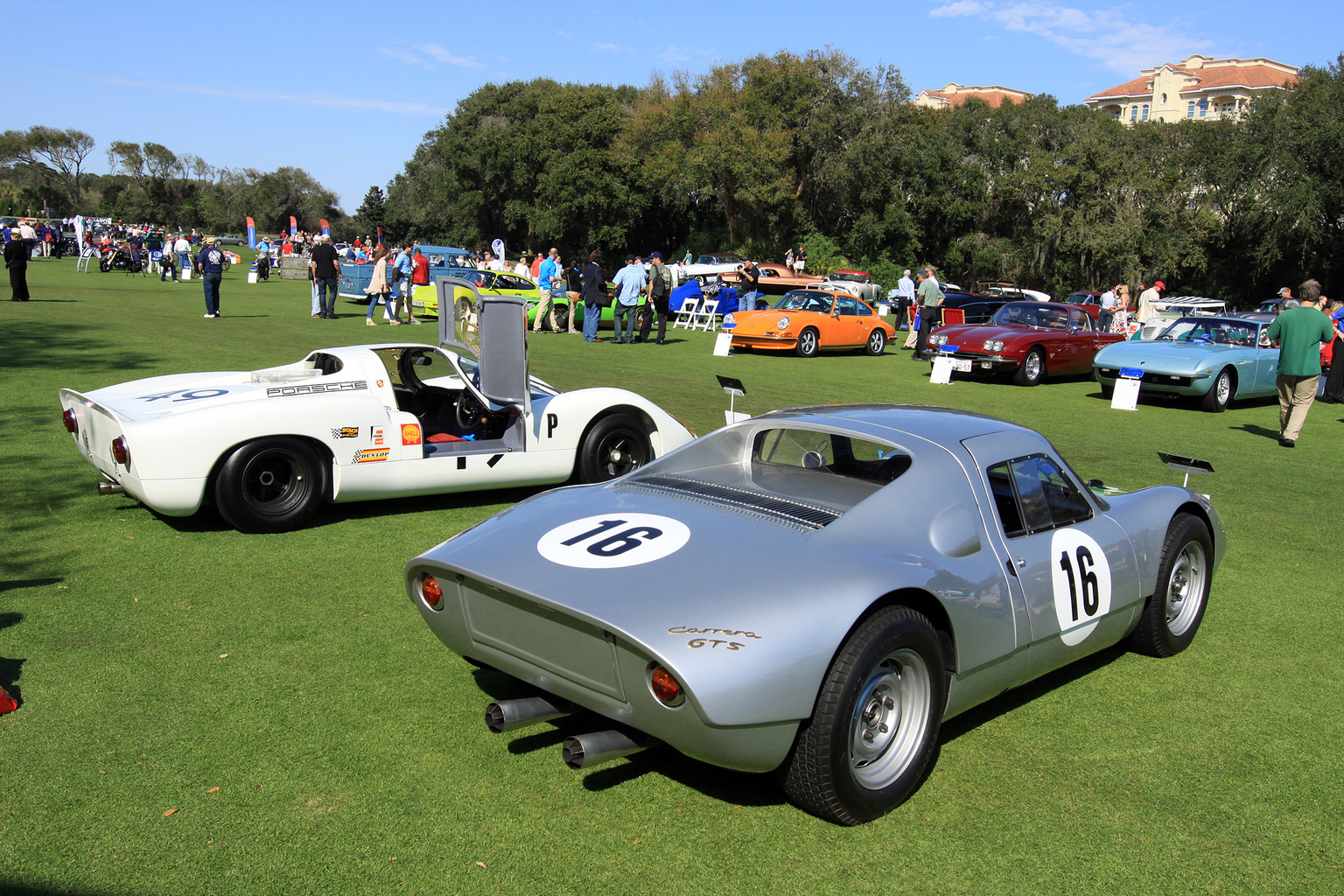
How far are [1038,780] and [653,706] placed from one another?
1.62 metres

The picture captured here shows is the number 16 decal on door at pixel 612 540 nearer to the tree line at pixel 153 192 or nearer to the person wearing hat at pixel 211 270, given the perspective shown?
the person wearing hat at pixel 211 270

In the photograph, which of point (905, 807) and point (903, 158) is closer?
point (905, 807)

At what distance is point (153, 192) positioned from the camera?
106250 millimetres

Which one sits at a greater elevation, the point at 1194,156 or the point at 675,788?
the point at 1194,156

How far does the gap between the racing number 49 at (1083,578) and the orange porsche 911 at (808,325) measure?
50.1 feet

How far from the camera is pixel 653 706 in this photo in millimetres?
2809

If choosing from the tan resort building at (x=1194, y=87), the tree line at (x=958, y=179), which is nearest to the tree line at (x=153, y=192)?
the tree line at (x=958, y=179)

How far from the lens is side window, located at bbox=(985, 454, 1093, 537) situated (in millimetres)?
3805

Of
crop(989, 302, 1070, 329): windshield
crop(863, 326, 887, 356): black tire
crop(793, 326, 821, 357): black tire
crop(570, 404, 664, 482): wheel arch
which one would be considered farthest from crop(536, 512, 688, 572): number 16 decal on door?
crop(863, 326, 887, 356): black tire

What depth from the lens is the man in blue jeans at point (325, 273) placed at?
67.2ft

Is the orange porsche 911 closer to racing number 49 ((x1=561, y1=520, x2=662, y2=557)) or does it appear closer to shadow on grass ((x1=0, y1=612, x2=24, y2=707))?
racing number 49 ((x1=561, y1=520, x2=662, y2=557))

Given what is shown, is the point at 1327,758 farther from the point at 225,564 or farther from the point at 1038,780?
the point at 225,564

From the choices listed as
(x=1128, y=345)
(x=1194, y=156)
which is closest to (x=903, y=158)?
(x=1194, y=156)

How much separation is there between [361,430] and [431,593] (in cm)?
299
